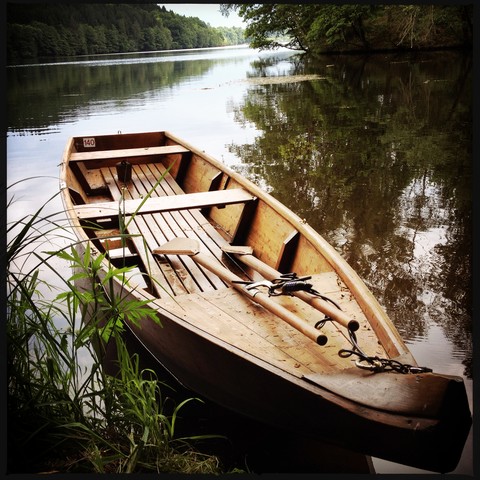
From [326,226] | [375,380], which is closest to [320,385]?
[375,380]

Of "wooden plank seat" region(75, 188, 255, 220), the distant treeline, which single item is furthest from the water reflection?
the distant treeline

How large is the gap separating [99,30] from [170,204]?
1171cm

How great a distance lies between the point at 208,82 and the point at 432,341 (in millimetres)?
17158

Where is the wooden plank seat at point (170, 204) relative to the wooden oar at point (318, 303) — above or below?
above

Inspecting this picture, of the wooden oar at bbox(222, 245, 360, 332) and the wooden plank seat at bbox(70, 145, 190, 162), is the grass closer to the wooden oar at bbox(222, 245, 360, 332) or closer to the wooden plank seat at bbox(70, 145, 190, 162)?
the wooden oar at bbox(222, 245, 360, 332)

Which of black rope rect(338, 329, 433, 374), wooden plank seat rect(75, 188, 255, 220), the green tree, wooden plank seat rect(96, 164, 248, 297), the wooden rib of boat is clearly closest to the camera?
the wooden rib of boat

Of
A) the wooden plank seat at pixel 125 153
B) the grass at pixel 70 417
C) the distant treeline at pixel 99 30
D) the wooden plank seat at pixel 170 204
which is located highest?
the distant treeline at pixel 99 30

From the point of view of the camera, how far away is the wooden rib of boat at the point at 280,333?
1.84 meters

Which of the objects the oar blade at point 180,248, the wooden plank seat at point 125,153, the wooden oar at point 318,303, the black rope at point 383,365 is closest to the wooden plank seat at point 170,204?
the oar blade at point 180,248

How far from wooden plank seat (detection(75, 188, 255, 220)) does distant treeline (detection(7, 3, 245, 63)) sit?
1.75 metres

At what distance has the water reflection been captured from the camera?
11.9 feet

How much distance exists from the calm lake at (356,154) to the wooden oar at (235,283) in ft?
2.27

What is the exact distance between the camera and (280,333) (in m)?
2.51

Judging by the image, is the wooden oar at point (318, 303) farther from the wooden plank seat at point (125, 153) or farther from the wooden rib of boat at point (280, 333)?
the wooden plank seat at point (125, 153)
